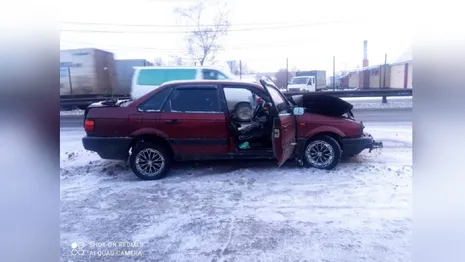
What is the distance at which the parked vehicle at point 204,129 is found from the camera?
10.1 ft

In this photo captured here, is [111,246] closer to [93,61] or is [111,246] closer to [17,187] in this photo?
[17,187]

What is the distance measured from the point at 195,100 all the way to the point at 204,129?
372 millimetres

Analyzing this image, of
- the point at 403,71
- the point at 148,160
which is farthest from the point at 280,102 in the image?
the point at 148,160

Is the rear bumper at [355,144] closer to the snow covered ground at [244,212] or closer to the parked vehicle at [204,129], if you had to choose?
the parked vehicle at [204,129]

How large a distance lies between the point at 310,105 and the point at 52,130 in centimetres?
273

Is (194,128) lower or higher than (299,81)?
lower

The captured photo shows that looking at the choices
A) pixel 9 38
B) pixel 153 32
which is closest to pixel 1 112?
pixel 9 38

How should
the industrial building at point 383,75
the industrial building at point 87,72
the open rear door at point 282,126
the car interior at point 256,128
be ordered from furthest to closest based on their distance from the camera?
1. the car interior at point 256,128
2. the open rear door at point 282,126
3. the industrial building at point 87,72
4. the industrial building at point 383,75

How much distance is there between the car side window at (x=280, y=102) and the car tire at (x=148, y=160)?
144 cm

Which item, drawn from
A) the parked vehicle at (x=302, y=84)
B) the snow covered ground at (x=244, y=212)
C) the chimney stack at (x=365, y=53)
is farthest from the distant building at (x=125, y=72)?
the chimney stack at (x=365, y=53)

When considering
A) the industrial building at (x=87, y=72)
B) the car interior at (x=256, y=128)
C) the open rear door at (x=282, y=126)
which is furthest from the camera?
the car interior at (x=256, y=128)

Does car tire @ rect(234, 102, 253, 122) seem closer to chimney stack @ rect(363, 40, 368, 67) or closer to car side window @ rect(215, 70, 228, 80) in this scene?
car side window @ rect(215, 70, 228, 80)

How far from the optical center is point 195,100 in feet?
10.5

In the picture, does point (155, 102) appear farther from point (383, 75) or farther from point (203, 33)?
point (383, 75)
